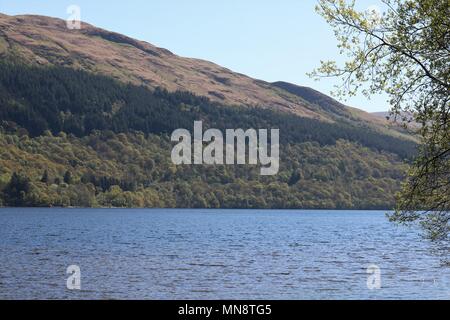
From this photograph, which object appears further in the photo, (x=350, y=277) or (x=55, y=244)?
(x=55, y=244)

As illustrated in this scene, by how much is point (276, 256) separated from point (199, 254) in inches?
387

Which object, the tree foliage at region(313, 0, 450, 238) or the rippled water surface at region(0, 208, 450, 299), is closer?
the tree foliage at region(313, 0, 450, 238)

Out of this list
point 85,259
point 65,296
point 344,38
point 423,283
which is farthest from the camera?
point 85,259

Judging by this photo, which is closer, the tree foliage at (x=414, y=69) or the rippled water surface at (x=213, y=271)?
the tree foliage at (x=414, y=69)

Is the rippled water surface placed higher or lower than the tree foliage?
lower

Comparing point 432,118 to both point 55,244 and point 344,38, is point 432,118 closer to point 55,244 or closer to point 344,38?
point 344,38

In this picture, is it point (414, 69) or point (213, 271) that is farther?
point (213, 271)

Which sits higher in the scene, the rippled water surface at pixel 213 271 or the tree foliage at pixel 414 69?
the tree foliage at pixel 414 69

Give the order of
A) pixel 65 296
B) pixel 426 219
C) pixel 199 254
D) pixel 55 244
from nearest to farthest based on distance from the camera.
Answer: pixel 426 219 → pixel 65 296 → pixel 199 254 → pixel 55 244

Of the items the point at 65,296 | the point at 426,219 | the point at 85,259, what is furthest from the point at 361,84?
the point at 85,259

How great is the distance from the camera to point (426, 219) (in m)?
35.9

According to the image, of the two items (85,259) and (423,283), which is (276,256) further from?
(423,283)
